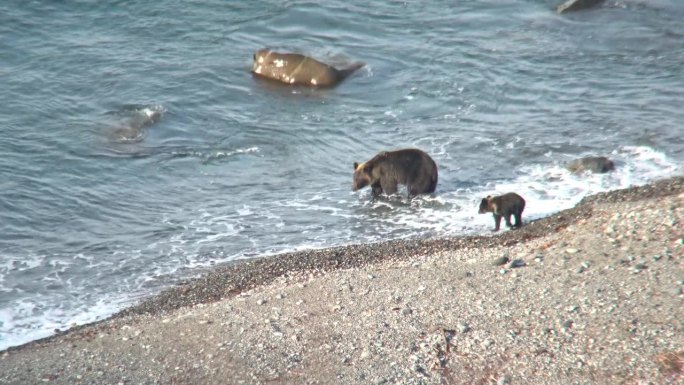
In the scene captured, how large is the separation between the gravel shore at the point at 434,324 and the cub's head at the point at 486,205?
1.79 m

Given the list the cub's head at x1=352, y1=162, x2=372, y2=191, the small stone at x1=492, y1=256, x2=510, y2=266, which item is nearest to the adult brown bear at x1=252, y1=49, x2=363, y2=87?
the cub's head at x1=352, y1=162, x2=372, y2=191

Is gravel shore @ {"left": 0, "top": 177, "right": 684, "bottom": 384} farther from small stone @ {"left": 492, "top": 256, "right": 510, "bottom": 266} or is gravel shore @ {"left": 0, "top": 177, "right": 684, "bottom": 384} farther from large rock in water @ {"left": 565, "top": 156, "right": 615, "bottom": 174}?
large rock in water @ {"left": 565, "top": 156, "right": 615, "bottom": 174}

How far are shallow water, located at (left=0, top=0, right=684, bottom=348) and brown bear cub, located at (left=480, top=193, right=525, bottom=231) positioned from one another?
59 centimetres

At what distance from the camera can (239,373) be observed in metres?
9.55

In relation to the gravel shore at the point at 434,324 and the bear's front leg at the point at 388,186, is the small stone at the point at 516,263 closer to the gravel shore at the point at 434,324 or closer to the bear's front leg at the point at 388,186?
the gravel shore at the point at 434,324

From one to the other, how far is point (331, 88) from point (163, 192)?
6218mm

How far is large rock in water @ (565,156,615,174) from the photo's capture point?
1642 cm

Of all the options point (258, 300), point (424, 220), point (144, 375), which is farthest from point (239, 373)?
point (424, 220)

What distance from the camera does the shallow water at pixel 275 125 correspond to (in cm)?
1480

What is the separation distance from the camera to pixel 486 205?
570 inches

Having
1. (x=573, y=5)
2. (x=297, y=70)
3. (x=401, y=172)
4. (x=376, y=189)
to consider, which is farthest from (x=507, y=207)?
(x=573, y=5)

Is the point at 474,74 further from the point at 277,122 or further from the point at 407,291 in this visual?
the point at 407,291

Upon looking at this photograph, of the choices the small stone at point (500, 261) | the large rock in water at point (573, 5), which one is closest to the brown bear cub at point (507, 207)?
the small stone at point (500, 261)

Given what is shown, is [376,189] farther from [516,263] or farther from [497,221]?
[516,263]
